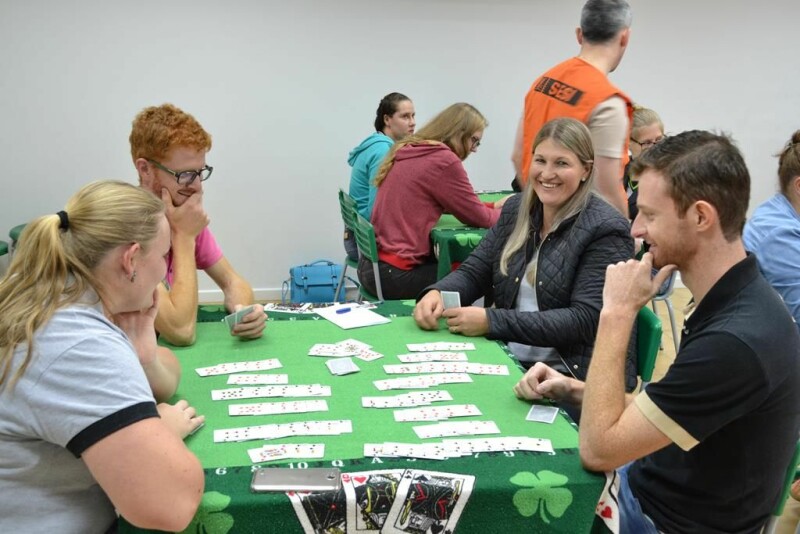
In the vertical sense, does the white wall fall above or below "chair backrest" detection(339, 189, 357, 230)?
above

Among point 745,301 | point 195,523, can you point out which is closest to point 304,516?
point 195,523

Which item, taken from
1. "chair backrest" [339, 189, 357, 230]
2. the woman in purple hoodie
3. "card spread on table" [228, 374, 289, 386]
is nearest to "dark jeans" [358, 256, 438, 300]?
the woman in purple hoodie

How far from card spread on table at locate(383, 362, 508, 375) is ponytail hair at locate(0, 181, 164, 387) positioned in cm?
74

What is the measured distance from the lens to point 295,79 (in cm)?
520

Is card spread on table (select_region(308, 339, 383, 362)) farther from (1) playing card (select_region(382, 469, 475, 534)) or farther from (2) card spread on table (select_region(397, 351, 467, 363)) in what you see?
(1) playing card (select_region(382, 469, 475, 534))

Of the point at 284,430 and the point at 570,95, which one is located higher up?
the point at 570,95

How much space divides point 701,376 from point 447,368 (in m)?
0.71

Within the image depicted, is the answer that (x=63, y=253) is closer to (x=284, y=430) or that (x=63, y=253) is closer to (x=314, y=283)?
(x=284, y=430)

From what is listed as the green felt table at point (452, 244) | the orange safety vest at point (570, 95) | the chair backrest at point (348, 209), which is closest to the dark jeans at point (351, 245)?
the chair backrest at point (348, 209)

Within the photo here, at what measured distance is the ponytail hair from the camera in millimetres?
1178

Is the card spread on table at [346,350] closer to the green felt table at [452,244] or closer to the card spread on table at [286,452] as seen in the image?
the card spread on table at [286,452]

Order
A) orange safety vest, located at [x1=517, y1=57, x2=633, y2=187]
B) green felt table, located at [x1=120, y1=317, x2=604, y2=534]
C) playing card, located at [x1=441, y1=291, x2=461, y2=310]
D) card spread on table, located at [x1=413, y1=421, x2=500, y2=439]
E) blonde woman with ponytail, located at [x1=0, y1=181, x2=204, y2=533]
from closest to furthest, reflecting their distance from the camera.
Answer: blonde woman with ponytail, located at [x1=0, y1=181, x2=204, y2=533]
green felt table, located at [x1=120, y1=317, x2=604, y2=534]
card spread on table, located at [x1=413, y1=421, x2=500, y2=439]
playing card, located at [x1=441, y1=291, x2=461, y2=310]
orange safety vest, located at [x1=517, y1=57, x2=633, y2=187]

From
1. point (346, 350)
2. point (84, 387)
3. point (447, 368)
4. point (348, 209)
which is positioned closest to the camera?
point (84, 387)

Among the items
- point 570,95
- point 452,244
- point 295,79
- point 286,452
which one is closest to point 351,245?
point 452,244
